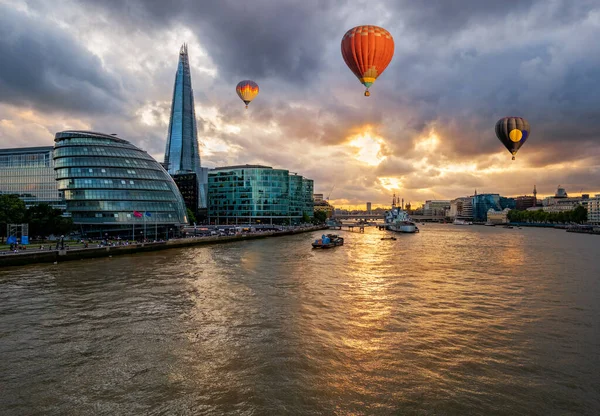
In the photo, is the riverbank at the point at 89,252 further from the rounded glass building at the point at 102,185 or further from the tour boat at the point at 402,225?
the tour boat at the point at 402,225

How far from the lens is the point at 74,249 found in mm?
48281

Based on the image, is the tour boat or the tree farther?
the tour boat

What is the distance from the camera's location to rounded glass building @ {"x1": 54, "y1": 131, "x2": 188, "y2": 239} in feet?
244

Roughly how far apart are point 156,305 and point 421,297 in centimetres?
1953

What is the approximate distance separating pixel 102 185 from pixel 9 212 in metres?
20.0

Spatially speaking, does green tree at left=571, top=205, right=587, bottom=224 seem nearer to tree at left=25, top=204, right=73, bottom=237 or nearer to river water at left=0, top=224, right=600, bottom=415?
river water at left=0, top=224, right=600, bottom=415

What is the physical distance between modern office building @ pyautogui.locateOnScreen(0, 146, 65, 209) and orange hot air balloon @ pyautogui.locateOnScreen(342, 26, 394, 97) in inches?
3243

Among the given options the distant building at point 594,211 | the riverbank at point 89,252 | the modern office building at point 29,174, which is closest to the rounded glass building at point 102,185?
the riverbank at point 89,252

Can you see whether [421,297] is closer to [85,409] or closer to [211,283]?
[211,283]

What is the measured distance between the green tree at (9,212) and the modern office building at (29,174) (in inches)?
1460

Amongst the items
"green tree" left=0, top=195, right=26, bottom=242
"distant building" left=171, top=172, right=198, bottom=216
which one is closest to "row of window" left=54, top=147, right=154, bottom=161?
"green tree" left=0, top=195, right=26, bottom=242

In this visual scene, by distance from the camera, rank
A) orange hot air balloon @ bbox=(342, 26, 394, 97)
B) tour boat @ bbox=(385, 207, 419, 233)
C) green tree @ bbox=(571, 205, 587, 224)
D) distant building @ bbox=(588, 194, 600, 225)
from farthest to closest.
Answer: distant building @ bbox=(588, 194, 600, 225) < green tree @ bbox=(571, 205, 587, 224) < tour boat @ bbox=(385, 207, 419, 233) < orange hot air balloon @ bbox=(342, 26, 394, 97)

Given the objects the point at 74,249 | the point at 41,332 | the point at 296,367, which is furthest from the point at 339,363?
the point at 74,249

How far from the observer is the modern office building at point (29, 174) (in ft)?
298
